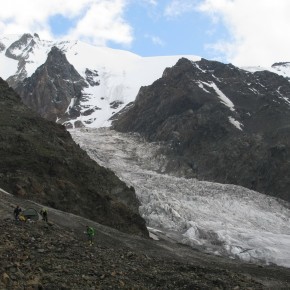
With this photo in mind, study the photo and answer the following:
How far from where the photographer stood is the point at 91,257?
19.7 meters

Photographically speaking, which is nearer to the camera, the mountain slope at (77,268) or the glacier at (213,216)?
the mountain slope at (77,268)

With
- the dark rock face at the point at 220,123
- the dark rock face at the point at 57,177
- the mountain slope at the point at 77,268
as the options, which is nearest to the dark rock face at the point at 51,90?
the dark rock face at the point at 220,123

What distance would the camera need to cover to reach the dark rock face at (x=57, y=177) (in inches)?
1574

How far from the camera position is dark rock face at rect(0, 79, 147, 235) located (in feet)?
131

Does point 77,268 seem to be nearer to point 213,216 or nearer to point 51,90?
point 213,216

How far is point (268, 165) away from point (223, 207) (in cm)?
2922

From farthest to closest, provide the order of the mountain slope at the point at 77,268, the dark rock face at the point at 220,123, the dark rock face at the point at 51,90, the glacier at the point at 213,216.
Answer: the dark rock face at the point at 51,90 < the dark rock face at the point at 220,123 < the glacier at the point at 213,216 < the mountain slope at the point at 77,268

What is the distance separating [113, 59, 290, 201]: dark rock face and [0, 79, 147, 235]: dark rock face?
4567 cm

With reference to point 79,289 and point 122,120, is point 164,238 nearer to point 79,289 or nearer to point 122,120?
point 79,289

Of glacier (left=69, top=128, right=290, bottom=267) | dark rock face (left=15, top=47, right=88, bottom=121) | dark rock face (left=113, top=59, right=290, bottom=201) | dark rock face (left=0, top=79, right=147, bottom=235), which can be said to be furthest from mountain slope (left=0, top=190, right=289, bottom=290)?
dark rock face (left=15, top=47, right=88, bottom=121)

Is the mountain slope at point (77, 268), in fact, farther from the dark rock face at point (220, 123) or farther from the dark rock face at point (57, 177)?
the dark rock face at point (220, 123)

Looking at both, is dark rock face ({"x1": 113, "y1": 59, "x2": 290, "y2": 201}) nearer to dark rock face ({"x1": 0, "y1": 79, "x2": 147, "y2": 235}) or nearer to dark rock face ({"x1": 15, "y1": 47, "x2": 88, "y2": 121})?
dark rock face ({"x1": 15, "y1": 47, "x2": 88, "y2": 121})

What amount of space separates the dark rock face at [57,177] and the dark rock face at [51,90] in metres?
116

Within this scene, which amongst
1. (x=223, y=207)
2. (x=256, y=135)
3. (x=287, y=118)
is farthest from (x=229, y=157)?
(x=223, y=207)
